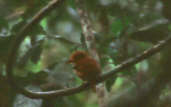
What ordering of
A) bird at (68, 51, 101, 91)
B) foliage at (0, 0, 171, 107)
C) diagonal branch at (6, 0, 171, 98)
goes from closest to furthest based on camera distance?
diagonal branch at (6, 0, 171, 98) < bird at (68, 51, 101, 91) < foliage at (0, 0, 171, 107)

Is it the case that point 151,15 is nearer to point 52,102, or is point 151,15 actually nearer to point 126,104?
point 126,104

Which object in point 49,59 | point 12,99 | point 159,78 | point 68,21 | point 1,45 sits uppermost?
→ point 159,78

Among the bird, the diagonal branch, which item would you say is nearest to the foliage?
the bird

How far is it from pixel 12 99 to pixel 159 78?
1121 mm

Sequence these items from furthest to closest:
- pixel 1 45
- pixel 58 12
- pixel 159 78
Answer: pixel 58 12, pixel 1 45, pixel 159 78

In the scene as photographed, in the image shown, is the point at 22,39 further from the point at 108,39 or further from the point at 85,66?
the point at 108,39

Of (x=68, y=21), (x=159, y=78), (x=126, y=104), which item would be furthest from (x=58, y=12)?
(x=159, y=78)

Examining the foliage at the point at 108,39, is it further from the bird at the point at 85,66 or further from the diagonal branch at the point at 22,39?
the diagonal branch at the point at 22,39

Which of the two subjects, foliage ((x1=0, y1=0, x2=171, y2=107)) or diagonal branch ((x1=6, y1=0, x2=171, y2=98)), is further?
foliage ((x1=0, y1=0, x2=171, y2=107))

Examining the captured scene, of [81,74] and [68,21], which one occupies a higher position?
[81,74]

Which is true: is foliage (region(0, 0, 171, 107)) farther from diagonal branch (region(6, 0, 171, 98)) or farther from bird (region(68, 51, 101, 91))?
diagonal branch (region(6, 0, 171, 98))

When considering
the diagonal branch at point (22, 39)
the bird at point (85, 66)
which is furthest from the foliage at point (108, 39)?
the diagonal branch at point (22, 39)

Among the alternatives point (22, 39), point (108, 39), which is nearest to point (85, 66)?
point (108, 39)

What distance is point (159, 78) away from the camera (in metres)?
1.62
